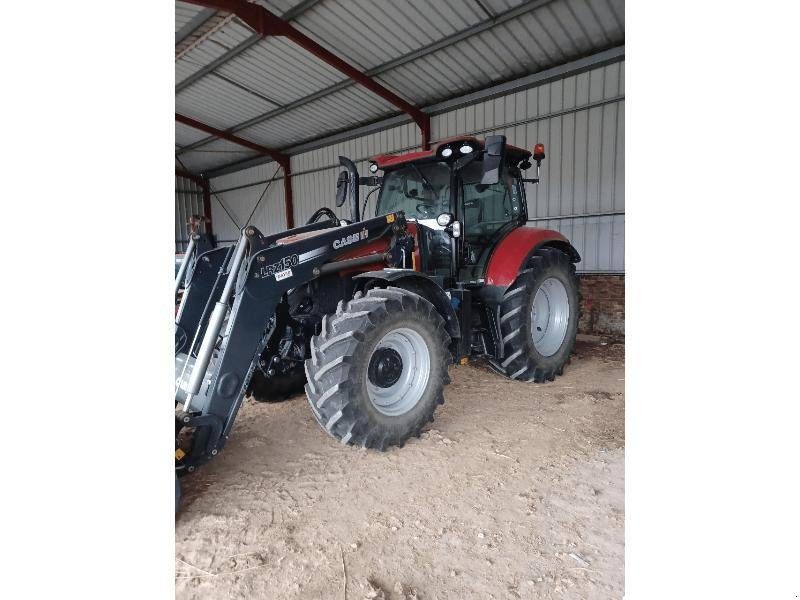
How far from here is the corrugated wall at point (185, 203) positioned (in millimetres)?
15445

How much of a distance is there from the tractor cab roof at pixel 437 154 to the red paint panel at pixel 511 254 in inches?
29.4

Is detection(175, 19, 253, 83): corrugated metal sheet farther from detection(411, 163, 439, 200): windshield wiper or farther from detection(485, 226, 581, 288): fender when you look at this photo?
detection(485, 226, 581, 288): fender

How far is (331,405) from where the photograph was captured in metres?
2.63

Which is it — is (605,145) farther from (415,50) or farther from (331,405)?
(331,405)

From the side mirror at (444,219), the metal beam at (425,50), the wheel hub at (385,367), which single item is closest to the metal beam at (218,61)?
the metal beam at (425,50)

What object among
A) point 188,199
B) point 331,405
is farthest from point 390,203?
point 188,199

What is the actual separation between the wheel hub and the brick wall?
4894 mm

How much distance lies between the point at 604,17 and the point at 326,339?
19.6 feet

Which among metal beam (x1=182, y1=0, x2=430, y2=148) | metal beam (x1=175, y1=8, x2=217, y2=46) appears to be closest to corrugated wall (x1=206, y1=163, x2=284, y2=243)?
metal beam (x1=182, y1=0, x2=430, y2=148)

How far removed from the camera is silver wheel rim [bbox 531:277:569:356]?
15.3 feet

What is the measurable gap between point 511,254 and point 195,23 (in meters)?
6.52

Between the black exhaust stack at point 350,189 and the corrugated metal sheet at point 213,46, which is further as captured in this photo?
the corrugated metal sheet at point 213,46

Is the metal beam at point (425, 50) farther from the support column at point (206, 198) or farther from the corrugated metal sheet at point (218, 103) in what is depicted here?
the support column at point (206, 198)

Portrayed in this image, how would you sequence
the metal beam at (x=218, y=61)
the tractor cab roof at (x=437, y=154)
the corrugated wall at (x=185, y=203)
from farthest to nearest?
the corrugated wall at (x=185, y=203)
the metal beam at (x=218, y=61)
the tractor cab roof at (x=437, y=154)
